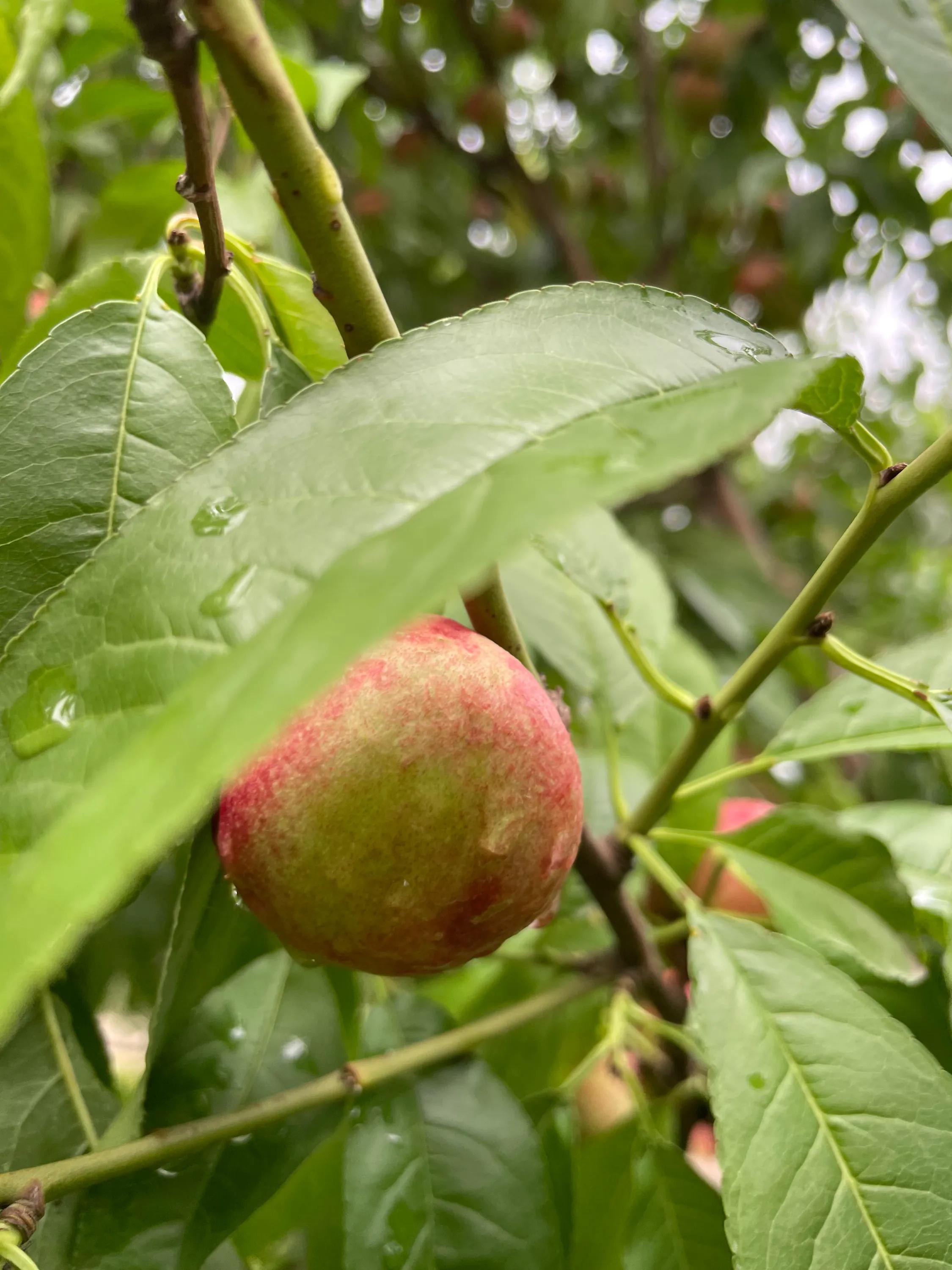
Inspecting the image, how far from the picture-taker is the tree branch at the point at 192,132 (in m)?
0.29

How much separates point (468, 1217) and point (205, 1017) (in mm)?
157

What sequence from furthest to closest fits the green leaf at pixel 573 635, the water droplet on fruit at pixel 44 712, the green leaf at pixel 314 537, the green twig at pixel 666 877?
the green leaf at pixel 573 635 < the green twig at pixel 666 877 < the water droplet on fruit at pixel 44 712 < the green leaf at pixel 314 537

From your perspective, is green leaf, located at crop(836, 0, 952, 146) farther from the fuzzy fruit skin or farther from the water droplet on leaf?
the fuzzy fruit skin

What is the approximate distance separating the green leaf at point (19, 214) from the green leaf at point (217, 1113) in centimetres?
37

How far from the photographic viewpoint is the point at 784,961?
18.0 inches

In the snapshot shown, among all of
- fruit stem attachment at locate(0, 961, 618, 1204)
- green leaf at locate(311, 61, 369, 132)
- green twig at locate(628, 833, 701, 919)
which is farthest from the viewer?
green leaf at locate(311, 61, 369, 132)

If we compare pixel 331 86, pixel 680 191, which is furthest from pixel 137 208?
pixel 680 191

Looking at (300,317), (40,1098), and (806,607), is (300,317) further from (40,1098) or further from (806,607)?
(40,1098)

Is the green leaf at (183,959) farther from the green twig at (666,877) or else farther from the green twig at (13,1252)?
the green twig at (666,877)

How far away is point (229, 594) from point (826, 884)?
45 cm

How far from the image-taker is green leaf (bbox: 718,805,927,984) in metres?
0.56

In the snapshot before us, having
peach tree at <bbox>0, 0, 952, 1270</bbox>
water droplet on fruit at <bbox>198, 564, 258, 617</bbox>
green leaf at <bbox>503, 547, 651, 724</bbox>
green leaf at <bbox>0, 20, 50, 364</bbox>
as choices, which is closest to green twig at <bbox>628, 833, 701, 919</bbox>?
peach tree at <bbox>0, 0, 952, 1270</bbox>

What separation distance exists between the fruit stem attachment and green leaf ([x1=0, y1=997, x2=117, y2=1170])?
13 millimetres

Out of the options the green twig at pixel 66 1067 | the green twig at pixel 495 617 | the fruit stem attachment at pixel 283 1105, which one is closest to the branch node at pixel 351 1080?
the fruit stem attachment at pixel 283 1105
